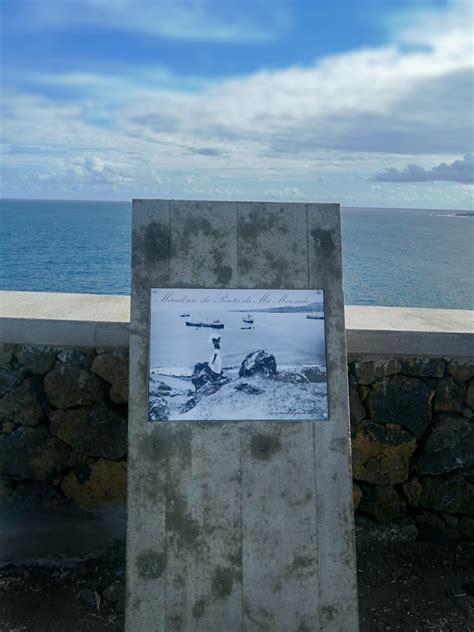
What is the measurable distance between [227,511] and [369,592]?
1340 mm

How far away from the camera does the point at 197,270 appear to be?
3727mm

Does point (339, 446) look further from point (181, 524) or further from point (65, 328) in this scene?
point (65, 328)

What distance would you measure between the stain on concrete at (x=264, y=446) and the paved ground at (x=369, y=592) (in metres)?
1.31

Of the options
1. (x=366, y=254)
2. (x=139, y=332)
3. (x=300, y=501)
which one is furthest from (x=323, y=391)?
(x=366, y=254)

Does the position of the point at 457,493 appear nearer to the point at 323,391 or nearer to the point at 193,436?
the point at 323,391

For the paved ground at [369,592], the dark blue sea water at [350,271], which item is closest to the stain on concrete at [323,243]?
the paved ground at [369,592]

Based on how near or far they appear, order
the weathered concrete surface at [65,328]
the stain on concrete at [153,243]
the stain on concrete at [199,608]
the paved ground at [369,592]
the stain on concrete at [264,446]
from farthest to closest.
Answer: the weathered concrete surface at [65,328] < the paved ground at [369,592] < the stain on concrete at [153,243] < the stain on concrete at [264,446] < the stain on concrete at [199,608]

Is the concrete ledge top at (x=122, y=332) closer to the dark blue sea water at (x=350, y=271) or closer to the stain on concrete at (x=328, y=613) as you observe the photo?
the stain on concrete at (x=328, y=613)

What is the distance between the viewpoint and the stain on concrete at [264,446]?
11.8 ft

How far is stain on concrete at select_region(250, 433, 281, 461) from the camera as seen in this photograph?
3.61 meters

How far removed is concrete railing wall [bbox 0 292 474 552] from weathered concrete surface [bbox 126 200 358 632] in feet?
2.54

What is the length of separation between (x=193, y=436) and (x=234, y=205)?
138 centimetres

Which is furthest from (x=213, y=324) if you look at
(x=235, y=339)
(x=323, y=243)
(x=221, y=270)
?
(x=323, y=243)

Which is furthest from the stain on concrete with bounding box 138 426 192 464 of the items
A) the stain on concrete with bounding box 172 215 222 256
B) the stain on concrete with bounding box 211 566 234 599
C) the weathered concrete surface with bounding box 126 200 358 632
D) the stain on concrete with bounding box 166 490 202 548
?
the stain on concrete with bounding box 172 215 222 256
